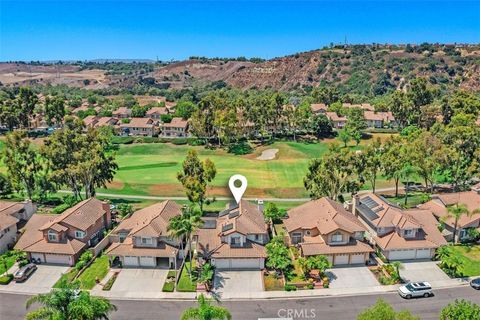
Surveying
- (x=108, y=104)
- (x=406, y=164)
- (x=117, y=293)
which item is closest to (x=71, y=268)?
(x=117, y=293)

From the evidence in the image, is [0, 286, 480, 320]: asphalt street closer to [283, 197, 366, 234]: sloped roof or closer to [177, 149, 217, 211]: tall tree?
[283, 197, 366, 234]: sloped roof

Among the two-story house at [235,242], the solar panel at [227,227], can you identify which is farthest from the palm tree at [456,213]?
the solar panel at [227,227]

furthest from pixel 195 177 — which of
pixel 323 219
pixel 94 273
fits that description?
pixel 94 273

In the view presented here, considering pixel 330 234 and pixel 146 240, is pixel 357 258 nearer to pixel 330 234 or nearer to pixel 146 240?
pixel 330 234

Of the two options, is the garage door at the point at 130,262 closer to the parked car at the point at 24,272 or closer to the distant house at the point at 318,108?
the parked car at the point at 24,272

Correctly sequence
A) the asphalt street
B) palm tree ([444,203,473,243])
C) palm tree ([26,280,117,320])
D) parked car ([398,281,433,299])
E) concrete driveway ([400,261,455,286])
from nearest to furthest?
palm tree ([26,280,117,320]) → the asphalt street → parked car ([398,281,433,299]) → concrete driveway ([400,261,455,286]) → palm tree ([444,203,473,243])

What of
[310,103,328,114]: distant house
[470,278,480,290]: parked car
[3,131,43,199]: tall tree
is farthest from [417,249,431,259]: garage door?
[310,103,328,114]: distant house

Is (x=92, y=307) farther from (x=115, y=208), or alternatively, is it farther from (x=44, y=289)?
(x=115, y=208)
